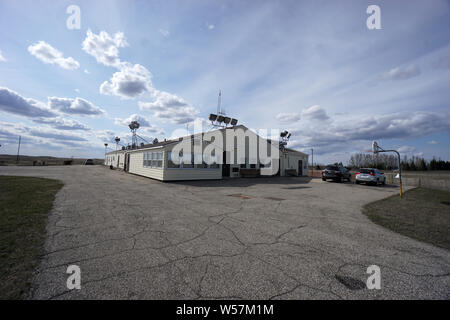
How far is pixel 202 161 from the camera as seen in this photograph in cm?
1797

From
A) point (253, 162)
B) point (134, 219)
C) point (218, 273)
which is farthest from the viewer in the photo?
point (253, 162)

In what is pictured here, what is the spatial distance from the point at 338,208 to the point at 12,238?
9.60 meters

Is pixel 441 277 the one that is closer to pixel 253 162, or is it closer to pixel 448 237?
pixel 448 237

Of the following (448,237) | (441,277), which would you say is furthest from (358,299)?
(448,237)

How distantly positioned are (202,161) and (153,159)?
15.1ft

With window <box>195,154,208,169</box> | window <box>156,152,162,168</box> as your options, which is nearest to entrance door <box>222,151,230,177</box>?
window <box>195,154,208,169</box>

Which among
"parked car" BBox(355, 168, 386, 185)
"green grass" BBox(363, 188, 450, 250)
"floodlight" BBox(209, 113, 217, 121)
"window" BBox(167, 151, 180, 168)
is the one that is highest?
"floodlight" BBox(209, 113, 217, 121)

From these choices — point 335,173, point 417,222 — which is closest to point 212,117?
point 335,173

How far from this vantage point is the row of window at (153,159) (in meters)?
16.6

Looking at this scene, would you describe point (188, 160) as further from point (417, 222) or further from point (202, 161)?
point (417, 222)

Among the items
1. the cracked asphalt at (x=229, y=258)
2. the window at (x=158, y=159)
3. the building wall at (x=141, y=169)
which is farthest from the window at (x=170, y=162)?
the cracked asphalt at (x=229, y=258)

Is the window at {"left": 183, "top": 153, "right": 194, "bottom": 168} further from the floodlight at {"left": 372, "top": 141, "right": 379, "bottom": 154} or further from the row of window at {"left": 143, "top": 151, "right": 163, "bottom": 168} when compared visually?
the floodlight at {"left": 372, "top": 141, "right": 379, "bottom": 154}

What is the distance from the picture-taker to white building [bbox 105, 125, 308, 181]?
52.5ft
